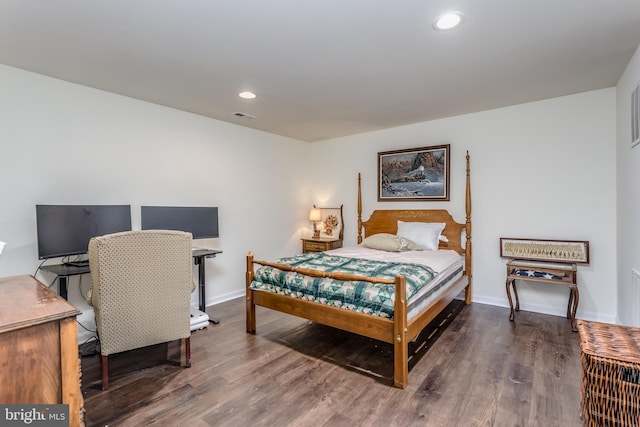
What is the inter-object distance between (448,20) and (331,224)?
3863 mm

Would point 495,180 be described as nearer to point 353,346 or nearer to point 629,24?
point 629,24

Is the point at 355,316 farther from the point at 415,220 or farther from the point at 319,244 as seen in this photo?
the point at 319,244

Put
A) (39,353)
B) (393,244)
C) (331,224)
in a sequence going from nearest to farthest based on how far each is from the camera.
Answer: (39,353) → (393,244) → (331,224)

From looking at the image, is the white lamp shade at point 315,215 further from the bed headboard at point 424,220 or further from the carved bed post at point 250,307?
the carved bed post at point 250,307

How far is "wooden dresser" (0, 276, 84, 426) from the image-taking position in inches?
48.1

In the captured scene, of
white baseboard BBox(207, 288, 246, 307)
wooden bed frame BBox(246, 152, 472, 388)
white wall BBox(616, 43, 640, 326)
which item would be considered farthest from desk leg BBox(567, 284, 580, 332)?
white baseboard BBox(207, 288, 246, 307)

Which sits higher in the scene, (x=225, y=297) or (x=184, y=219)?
(x=184, y=219)

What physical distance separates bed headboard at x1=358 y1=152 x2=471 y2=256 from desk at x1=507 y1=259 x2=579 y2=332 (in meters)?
0.67

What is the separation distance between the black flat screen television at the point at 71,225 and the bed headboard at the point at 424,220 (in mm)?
3352

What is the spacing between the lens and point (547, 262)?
11.6 feet

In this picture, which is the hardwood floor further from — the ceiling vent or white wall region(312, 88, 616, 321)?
the ceiling vent

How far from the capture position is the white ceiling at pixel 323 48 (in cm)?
192

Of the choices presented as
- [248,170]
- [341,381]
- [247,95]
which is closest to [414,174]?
[248,170]

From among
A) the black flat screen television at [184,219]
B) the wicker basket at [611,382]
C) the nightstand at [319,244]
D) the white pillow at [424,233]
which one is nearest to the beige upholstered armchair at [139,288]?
the black flat screen television at [184,219]
